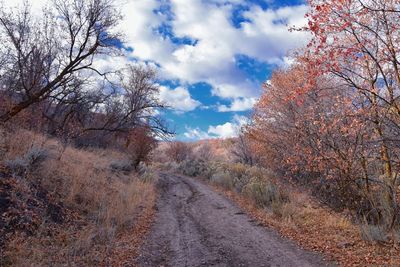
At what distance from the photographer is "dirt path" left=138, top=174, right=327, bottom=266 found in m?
7.44

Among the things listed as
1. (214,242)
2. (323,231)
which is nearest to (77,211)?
(214,242)

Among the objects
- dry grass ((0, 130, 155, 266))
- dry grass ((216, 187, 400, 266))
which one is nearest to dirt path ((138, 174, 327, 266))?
dry grass ((216, 187, 400, 266))

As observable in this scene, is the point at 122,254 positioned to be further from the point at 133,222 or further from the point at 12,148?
the point at 12,148

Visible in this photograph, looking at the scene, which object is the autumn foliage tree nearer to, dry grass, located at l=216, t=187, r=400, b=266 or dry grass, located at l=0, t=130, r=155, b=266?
dry grass, located at l=216, t=187, r=400, b=266

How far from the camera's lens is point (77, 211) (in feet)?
33.4

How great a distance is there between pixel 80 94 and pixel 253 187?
40.4 feet

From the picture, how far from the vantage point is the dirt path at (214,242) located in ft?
24.4

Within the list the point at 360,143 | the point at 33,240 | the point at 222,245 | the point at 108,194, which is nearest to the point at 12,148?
the point at 108,194

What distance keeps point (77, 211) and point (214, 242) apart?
4.07 m

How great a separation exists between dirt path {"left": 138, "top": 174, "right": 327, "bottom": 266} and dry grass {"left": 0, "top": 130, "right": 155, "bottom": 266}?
959mm

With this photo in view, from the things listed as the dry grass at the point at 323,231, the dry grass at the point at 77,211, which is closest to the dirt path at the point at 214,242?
the dry grass at the point at 323,231

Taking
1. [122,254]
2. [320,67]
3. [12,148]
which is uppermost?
[320,67]

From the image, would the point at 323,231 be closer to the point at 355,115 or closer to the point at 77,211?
the point at 355,115

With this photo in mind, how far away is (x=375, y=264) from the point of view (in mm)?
7012
